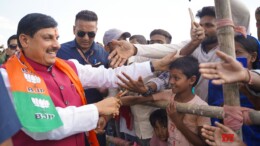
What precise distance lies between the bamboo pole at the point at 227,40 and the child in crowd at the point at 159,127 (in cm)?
108

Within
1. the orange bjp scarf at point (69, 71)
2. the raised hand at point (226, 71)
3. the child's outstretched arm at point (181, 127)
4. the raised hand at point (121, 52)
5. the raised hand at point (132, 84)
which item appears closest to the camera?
the raised hand at point (226, 71)

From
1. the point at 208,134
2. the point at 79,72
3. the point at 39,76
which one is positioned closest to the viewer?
the point at 208,134

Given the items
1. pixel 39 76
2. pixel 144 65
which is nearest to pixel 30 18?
pixel 39 76

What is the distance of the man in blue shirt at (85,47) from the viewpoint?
11.3ft

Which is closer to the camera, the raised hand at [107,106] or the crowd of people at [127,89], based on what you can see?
the crowd of people at [127,89]

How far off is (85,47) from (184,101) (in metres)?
1.60

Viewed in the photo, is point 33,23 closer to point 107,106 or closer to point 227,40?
point 107,106

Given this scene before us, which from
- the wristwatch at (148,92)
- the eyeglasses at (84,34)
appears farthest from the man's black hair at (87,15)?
the wristwatch at (148,92)

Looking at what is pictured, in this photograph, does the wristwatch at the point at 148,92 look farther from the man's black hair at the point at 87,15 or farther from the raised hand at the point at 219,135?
the man's black hair at the point at 87,15

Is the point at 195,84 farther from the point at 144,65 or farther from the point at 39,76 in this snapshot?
the point at 39,76

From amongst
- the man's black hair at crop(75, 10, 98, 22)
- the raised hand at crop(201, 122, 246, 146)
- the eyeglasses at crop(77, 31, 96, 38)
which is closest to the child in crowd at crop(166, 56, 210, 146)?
the raised hand at crop(201, 122, 246, 146)

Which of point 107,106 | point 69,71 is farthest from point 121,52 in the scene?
point 107,106

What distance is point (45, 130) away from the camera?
1816mm

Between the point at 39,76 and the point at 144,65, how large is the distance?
3.47 ft
